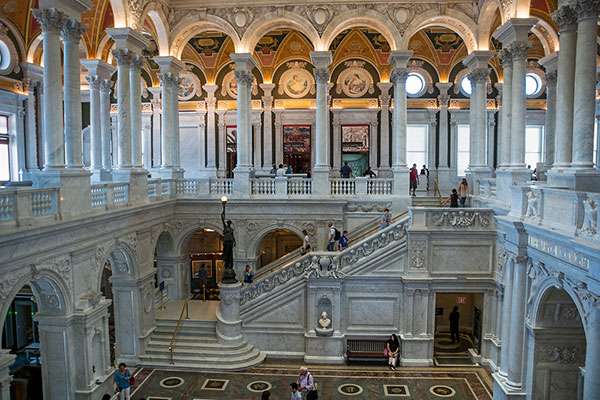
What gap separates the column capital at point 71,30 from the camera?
12336mm

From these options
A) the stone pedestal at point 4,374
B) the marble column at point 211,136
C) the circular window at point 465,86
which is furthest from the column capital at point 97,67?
the circular window at point 465,86

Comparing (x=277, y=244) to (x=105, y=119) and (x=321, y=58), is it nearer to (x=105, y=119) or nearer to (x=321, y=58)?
(x=321, y=58)

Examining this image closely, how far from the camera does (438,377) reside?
1505cm

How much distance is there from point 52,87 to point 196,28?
980 cm

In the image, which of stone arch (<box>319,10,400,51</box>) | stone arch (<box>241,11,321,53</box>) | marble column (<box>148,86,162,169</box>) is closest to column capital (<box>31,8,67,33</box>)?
stone arch (<box>241,11,321,53</box>)

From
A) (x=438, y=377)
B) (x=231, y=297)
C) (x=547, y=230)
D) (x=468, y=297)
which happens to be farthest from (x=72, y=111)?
(x=468, y=297)

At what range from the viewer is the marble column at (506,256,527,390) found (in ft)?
38.7

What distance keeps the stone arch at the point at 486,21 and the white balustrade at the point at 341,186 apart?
750 centimetres

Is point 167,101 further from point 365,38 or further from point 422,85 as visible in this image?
point 422,85

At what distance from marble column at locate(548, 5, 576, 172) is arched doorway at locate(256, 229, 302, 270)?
14071 mm

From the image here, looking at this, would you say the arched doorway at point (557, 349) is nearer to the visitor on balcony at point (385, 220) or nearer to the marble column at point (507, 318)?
the marble column at point (507, 318)

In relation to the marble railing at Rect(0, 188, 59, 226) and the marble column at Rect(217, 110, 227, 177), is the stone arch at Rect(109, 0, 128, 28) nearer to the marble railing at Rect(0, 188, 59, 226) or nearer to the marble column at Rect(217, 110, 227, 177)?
the marble railing at Rect(0, 188, 59, 226)

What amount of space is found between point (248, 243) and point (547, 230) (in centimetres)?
1201

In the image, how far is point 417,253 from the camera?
51.5 ft
